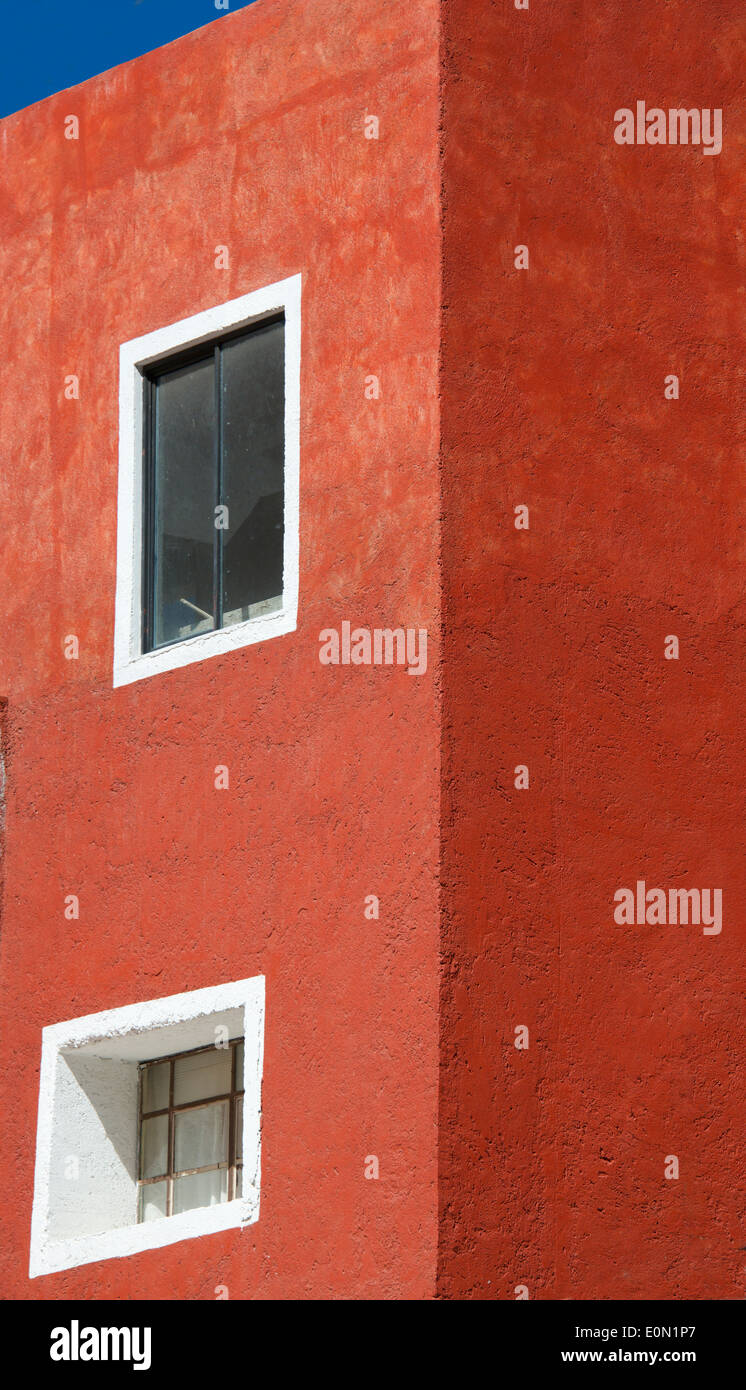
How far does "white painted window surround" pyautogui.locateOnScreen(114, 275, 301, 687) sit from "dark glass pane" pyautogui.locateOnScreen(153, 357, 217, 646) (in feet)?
0.35

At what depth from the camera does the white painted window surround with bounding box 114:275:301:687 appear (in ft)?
37.7

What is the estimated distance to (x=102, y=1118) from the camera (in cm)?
1170

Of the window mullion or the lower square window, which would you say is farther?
the window mullion

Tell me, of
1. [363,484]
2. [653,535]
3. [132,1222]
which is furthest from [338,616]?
[132,1222]

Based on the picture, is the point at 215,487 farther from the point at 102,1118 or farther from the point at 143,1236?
the point at 143,1236

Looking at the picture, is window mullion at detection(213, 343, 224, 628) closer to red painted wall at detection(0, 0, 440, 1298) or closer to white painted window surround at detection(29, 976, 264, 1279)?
red painted wall at detection(0, 0, 440, 1298)

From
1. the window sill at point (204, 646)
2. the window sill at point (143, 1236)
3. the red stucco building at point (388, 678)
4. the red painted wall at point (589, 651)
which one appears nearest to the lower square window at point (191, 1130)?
the red stucco building at point (388, 678)

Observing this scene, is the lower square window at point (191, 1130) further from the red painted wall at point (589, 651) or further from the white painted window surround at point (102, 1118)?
the red painted wall at point (589, 651)

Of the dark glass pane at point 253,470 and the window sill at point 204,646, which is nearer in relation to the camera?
the window sill at point 204,646

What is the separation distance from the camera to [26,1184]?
11617 millimetres

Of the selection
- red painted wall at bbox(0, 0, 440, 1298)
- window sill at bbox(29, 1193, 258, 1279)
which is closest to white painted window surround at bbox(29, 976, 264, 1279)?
window sill at bbox(29, 1193, 258, 1279)

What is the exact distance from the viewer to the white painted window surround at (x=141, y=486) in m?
11.5

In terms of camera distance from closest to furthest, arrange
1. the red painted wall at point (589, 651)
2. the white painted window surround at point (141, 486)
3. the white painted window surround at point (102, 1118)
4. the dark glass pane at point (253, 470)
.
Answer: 1. the red painted wall at point (589, 651)
2. the white painted window surround at point (102, 1118)
3. the white painted window surround at point (141, 486)
4. the dark glass pane at point (253, 470)

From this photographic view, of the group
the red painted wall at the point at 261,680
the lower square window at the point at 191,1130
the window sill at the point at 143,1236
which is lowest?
the window sill at the point at 143,1236
